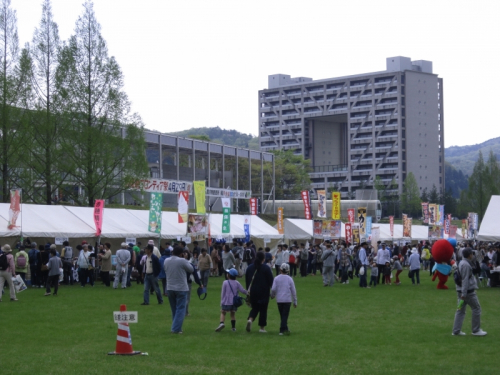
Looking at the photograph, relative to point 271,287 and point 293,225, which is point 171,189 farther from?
point 271,287

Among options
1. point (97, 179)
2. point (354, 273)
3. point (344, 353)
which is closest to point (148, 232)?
point (97, 179)

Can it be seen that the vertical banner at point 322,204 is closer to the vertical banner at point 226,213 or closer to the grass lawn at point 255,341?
the vertical banner at point 226,213

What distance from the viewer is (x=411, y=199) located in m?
99.8

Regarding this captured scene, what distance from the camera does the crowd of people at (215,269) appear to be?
11.6 m

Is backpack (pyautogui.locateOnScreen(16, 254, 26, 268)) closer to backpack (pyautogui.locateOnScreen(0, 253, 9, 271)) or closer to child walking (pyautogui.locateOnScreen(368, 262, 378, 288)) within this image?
backpack (pyautogui.locateOnScreen(0, 253, 9, 271))

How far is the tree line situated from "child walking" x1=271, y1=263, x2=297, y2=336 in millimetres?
24461

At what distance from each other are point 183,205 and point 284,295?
1695 cm

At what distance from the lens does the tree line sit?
34.2m

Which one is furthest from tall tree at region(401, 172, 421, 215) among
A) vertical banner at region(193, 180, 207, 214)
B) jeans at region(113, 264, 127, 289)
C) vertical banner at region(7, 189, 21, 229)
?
vertical banner at region(7, 189, 21, 229)

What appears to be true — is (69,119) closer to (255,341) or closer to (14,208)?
(14,208)

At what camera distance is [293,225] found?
126ft

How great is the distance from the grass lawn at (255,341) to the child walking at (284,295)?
0.25 meters

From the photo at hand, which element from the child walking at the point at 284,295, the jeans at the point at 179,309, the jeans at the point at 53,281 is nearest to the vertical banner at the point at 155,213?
the jeans at the point at 53,281

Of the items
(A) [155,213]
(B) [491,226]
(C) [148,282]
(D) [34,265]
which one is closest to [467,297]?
(C) [148,282]
